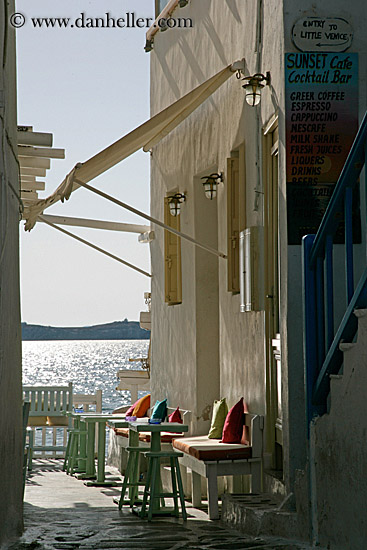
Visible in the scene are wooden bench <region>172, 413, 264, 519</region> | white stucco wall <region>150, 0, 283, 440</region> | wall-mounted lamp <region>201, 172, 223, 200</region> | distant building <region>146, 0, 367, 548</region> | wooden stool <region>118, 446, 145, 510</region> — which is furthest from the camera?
wall-mounted lamp <region>201, 172, 223, 200</region>

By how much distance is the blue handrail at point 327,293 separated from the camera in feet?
17.0

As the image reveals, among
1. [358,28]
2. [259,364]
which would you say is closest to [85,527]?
[259,364]

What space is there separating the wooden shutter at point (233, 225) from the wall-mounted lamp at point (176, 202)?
1879mm

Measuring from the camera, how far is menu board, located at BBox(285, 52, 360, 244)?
688cm

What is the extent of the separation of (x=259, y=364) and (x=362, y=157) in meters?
3.30

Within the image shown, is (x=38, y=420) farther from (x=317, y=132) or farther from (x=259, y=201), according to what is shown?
(x=317, y=132)

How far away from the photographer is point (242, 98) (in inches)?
345

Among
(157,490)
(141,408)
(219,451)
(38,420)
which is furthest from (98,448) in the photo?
(219,451)

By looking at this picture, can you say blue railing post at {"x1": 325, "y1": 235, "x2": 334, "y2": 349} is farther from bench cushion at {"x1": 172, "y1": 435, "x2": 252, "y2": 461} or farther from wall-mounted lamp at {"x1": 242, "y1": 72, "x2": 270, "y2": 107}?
bench cushion at {"x1": 172, "y1": 435, "x2": 252, "y2": 461}

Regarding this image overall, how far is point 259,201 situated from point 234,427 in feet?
6.77

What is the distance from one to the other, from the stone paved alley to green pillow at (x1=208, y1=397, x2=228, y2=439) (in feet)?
2.41

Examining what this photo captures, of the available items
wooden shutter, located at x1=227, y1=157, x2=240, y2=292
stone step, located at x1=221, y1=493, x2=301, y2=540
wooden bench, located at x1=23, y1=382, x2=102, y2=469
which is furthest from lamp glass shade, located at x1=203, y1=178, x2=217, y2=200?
wooden bench, located at x1=23, y1=382, x2=102, y2=469

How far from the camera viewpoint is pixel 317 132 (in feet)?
22.7

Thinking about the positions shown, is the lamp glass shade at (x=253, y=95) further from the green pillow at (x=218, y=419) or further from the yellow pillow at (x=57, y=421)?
the yellow pillow at (x=57, y=421)
